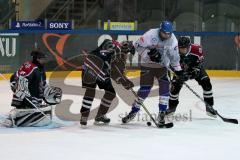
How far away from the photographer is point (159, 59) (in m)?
6.12

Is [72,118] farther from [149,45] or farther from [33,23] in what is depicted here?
[33,23]

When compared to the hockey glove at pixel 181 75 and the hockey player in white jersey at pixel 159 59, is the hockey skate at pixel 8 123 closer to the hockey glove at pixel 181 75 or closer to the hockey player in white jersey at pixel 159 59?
the hockey player in white jersey at pixel 159 59

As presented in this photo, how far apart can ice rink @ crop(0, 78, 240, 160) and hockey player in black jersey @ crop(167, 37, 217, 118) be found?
22 cm

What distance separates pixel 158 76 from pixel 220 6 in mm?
8306

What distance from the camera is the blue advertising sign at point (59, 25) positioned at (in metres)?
13.2

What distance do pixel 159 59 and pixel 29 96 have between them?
4.96 ft

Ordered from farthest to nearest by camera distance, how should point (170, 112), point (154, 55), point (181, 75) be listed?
point (170, 112)
point (181, 75)
point (154, 55)

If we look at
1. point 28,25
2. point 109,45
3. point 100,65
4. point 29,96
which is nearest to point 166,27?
point 109,45

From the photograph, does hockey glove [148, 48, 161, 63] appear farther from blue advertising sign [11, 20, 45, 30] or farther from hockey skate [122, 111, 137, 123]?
blue advertising sign [11, 20, 45, 30]

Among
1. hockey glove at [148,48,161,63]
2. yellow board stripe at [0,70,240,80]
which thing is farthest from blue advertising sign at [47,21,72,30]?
hockey glove at [148,48,161,63]

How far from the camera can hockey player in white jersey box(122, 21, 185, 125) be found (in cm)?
594

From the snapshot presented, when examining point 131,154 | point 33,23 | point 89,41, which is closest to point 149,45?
point 131,154

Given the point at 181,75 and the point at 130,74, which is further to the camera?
the point at 130,74

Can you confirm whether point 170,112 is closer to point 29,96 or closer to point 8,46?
point 29,96
